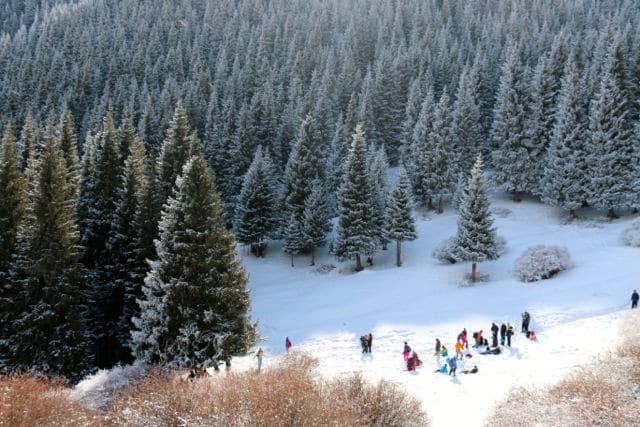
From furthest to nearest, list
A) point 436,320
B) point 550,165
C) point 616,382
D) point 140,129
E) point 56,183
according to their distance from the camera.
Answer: point 140,129
point 550,165
point 436,320
point 56,183
point 616,382

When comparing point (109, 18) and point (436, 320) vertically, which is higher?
point (109, 18)

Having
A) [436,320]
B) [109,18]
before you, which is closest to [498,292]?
[436,320]

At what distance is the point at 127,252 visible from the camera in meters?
29.1

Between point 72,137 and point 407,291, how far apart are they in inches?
1293

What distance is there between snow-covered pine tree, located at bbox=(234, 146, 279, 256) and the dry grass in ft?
112

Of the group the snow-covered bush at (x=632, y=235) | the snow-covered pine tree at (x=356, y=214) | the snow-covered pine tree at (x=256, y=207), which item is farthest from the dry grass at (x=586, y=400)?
the snow-covered pine tree at (x=256, y=207)

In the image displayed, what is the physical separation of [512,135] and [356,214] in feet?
67.5

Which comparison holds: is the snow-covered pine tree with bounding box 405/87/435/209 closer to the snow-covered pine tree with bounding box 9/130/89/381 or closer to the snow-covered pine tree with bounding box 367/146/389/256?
the snow-covered pine tree with bounding box 367/146/389/256

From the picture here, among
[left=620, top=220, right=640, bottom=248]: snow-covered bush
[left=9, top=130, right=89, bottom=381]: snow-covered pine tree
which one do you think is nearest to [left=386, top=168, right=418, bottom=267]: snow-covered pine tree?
[left=620, top=220, right=640, bottom=248]: snow-covered bush

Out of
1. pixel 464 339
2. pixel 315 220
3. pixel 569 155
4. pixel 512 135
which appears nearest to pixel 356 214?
pixel 315 220

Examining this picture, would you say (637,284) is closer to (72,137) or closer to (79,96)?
(72,137)

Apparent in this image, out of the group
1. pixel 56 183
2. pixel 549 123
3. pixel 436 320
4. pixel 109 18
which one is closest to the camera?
pixel 56 183

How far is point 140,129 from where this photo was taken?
63250 millimetres

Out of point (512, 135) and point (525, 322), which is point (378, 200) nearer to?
point (512, 135)
